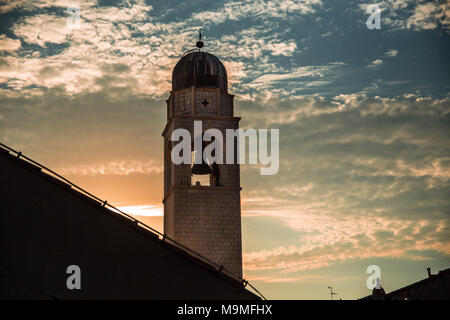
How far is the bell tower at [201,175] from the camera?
3503 cm

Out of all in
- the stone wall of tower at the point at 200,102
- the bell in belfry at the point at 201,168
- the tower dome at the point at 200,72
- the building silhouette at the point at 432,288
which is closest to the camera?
the building silhouette at the point at 432,288

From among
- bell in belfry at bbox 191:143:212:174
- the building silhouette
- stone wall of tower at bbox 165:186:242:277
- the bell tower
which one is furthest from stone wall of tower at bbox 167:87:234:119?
the building silhouette

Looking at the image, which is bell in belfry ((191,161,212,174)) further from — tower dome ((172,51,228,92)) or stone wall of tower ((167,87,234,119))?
tower dome ((172,51,228,92))

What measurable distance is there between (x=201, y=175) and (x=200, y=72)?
7.07 meters

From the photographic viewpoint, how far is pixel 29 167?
51.4 ft

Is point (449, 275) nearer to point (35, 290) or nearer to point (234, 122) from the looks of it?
point (234, 122)

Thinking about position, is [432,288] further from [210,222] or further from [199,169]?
[199,169]

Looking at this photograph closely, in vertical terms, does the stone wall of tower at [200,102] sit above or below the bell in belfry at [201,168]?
above

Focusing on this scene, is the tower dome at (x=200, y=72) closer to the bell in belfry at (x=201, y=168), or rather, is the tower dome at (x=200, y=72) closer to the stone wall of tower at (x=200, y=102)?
the stone wall of tower at (x=200, y=102)

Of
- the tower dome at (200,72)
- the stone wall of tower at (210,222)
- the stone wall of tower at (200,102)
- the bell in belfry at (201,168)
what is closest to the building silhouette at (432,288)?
the stone wall of tower at (210,222)

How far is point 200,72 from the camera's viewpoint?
38.3m

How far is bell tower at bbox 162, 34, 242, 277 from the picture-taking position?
35.0 m

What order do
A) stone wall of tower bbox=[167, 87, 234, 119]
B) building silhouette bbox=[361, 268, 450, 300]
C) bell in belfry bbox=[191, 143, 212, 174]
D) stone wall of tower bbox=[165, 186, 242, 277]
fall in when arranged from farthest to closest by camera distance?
stone wall of tower bbox=[167, 87, 234, 119], bell in belfry bbox=[191, 143, 212, 174], stone wall of tower bbox=[165, 186, 242, 277], building silhouette bbox=[361, 268, 450, 300]
